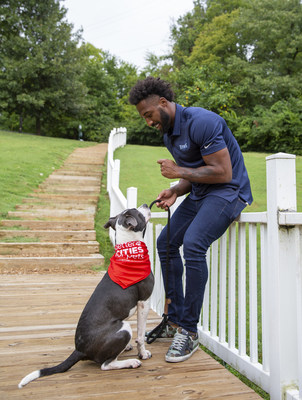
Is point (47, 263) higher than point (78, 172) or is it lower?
lower

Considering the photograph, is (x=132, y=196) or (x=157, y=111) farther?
(x=132, y=196)

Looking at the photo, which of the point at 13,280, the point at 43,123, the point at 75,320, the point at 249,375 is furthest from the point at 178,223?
the point at 43,123

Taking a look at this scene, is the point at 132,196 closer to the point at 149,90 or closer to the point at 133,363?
the point at 149,90

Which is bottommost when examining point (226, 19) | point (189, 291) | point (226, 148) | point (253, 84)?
point (189, 291)

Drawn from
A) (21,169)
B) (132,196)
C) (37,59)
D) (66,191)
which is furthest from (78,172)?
(37,59)

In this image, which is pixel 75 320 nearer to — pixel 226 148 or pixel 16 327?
pixel 16 327

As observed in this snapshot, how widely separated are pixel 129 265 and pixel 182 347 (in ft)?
2.32

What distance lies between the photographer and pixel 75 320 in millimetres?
3654

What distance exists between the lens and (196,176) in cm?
259

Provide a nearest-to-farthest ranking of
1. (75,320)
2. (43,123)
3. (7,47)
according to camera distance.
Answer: (75,320), (7,47), (43,123)

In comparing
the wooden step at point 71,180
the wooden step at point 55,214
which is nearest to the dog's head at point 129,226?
the wooden step at point 55,214

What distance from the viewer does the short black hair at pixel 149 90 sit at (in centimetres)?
280

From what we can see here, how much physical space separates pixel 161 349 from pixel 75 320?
1071 millimetres

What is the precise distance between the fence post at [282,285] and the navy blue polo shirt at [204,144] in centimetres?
47
